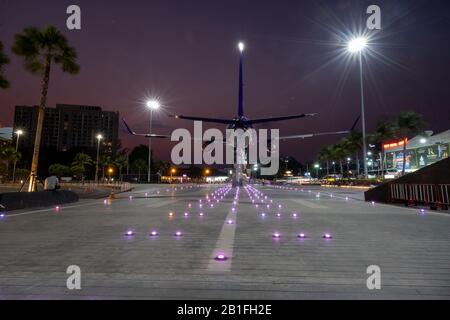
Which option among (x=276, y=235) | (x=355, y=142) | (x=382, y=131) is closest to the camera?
(x=276, y=235)

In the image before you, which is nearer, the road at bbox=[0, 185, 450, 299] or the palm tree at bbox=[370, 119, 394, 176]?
the road at bbox=[0, 185, 450, 299]

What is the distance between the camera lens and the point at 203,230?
917 centimetres

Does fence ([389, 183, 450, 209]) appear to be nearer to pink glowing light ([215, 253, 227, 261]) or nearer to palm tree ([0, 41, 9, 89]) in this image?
pink glowing light ([215, 253, 227, 261])

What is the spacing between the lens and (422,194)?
17.0 meters

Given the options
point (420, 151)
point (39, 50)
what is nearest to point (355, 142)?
point (420, 151)

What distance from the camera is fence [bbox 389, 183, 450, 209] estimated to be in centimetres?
1537

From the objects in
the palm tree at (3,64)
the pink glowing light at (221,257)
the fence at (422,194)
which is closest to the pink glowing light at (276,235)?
the pink glowing light at (221,257)

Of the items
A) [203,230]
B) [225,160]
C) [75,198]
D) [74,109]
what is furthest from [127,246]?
[74,109]

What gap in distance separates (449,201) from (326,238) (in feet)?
37.2

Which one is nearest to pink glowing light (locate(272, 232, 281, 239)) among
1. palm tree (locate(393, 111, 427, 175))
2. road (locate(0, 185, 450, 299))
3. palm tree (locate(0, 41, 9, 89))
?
road (locate(0, 185, 450, 299))

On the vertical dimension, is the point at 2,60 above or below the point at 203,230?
above

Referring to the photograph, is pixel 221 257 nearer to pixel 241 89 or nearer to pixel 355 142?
pixel 241 89

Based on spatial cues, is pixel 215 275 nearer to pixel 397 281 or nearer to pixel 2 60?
pixel 397 281
